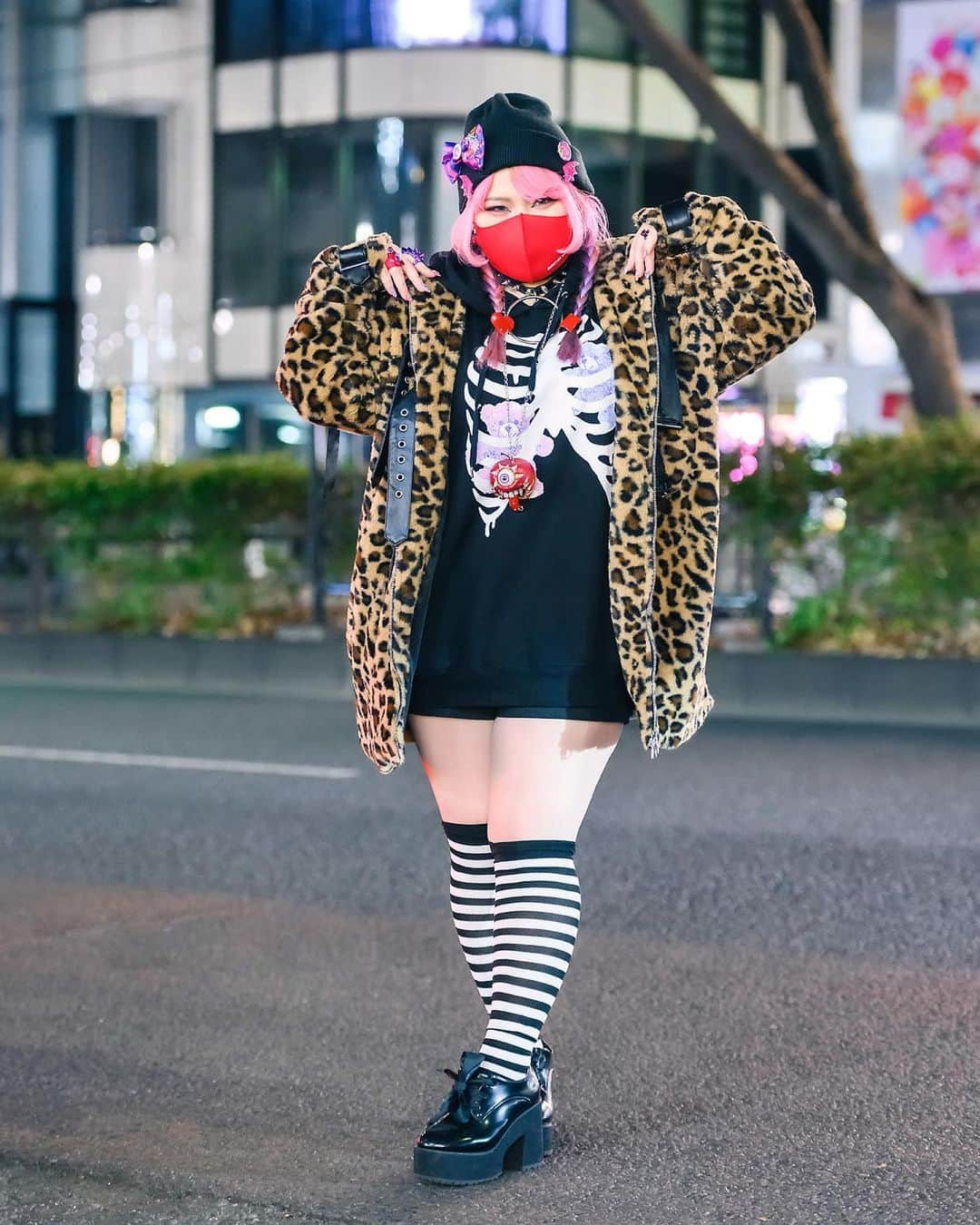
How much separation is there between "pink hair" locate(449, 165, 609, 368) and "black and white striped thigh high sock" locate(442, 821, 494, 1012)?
0.89m

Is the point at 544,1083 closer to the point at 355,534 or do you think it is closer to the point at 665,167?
the point at 355,534

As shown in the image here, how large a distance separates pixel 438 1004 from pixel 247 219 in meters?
26.1

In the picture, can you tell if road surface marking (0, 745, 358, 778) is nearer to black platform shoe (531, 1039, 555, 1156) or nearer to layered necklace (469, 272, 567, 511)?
black platform shoe (531, 1039, 555, 1156)

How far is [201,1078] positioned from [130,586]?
442 inches

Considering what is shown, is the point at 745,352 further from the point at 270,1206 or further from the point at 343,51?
the point at 343,51

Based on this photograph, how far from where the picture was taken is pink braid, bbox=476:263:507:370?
3.49 metres

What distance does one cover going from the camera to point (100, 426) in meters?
30.9

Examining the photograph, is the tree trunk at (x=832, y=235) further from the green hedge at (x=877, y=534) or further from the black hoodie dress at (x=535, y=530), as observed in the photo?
the black hoodie dress at (x=535, y=530)

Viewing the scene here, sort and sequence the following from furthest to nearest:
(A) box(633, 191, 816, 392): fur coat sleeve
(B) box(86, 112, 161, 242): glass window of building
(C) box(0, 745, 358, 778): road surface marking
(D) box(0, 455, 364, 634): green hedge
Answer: (B) box(86, 112, 161, 242): glass window of building
(D) box(0, 455, 364, 634): green hedge
(C) box(0, 745, 358, 778): road surface marking
(A) box(633, 191, 816, 392): fur coat sleeve

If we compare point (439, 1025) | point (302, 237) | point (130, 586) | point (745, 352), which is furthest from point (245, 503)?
point (302, 237)

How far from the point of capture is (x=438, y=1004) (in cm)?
488

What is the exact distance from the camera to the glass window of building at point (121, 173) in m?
31.0

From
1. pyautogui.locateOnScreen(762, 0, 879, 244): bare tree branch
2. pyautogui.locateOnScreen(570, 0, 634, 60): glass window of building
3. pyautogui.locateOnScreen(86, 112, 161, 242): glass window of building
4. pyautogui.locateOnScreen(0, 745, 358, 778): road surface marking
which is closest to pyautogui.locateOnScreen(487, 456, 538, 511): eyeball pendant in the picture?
pyautogui.locateOnScreen(0, 745, 358, 778): road surface marking

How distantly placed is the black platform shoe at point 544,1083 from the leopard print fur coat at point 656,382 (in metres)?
0.62
